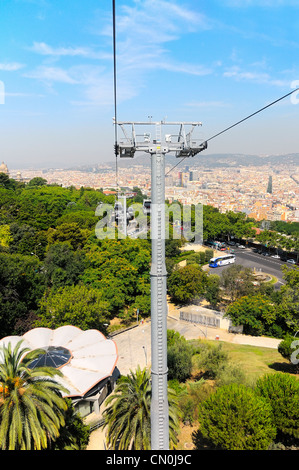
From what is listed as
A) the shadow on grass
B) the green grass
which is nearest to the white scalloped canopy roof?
the green grass

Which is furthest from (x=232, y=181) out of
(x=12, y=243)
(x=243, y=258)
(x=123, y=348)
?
(x=123, y=348)

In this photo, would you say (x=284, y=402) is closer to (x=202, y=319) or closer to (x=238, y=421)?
(x=238, y=421)

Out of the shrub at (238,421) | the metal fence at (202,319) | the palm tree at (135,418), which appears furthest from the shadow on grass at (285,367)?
the palm tree at (135,418)

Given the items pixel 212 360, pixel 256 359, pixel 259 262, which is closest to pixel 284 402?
pixel 212 360

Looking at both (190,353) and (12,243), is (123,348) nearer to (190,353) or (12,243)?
(190,353)

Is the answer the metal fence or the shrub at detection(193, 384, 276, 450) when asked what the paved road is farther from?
the shrub at detection(193, 384, 276, 450)

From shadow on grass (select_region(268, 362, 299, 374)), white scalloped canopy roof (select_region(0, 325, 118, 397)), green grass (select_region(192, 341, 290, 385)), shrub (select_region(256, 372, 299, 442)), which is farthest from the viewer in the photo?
shadow on grass (select_region(268, 362, 299, 374))
